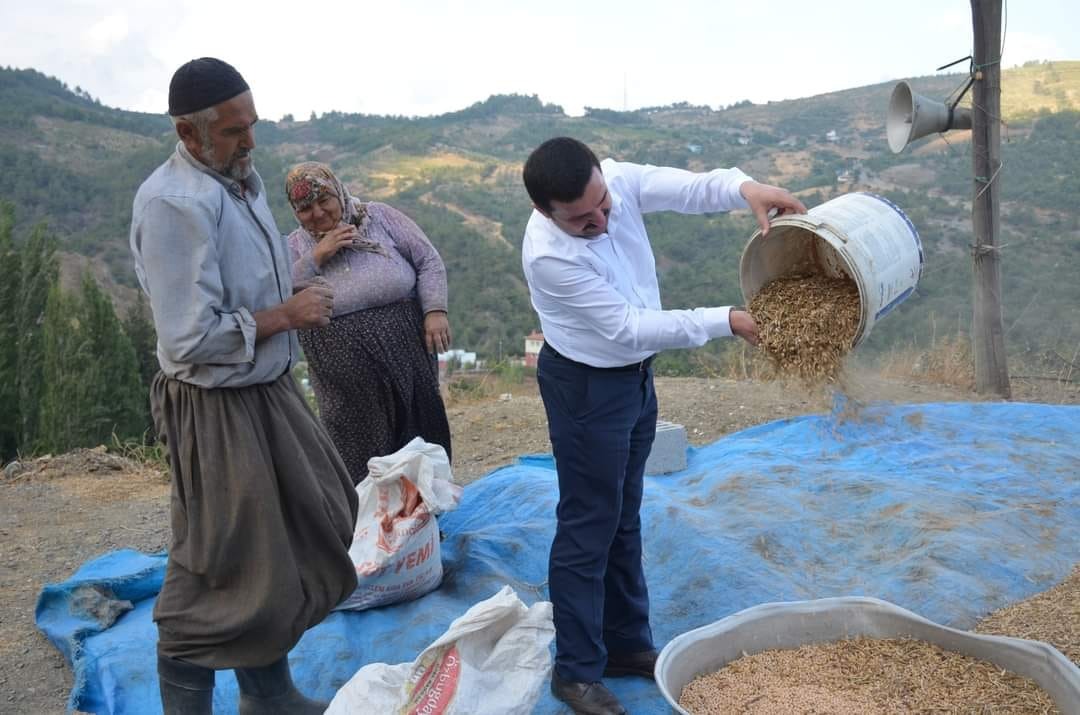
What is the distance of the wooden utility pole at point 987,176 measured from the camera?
573cm

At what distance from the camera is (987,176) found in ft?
Answer: 19.0

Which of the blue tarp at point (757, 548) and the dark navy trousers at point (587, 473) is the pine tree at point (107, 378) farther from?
the dark navy trousers at point (587, 473)

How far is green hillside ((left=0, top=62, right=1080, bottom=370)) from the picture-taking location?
43.6 ft

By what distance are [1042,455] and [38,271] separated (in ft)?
35.8

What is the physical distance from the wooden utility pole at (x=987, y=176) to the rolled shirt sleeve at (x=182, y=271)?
16.4 feet

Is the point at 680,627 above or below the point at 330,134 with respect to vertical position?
below

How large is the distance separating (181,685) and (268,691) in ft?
0.81

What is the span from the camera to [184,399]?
2215mm

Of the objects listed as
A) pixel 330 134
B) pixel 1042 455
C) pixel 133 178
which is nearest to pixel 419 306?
pixel 1042 455

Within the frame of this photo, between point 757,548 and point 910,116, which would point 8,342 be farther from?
point 757,548

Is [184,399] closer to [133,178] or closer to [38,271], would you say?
[38,271]

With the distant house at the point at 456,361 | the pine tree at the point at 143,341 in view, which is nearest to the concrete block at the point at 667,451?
the distant house at the point at 456,361

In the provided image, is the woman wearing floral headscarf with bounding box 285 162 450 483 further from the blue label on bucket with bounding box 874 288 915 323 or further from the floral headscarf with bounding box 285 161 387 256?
the blue label on bucket with bounding box 874 288 915 323

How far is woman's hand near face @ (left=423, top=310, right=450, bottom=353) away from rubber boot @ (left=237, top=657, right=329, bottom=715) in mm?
1274
